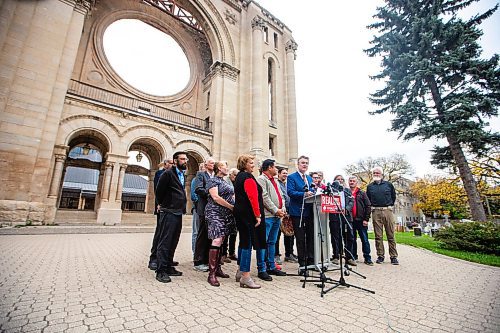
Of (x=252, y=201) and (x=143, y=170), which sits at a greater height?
(x=143, y=170)

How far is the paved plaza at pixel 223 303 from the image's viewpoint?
205 centimetres

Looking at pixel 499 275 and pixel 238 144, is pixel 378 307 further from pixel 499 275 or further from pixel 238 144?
pixel 238 144

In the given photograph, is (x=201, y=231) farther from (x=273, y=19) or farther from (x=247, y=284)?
(x=273, y=19)

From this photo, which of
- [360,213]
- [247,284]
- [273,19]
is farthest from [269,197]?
[273,19]

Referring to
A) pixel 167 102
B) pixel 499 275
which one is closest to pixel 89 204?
pixel 167 102

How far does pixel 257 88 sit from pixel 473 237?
49.0 ft

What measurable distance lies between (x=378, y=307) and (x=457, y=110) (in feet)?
42.9

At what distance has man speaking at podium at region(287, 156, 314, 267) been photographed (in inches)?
165

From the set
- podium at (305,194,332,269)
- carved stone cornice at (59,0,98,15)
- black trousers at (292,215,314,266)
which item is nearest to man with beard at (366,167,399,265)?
podium at (305,194,332,269)

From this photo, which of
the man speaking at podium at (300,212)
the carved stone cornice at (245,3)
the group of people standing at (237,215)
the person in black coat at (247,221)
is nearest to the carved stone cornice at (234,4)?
the carved stone cornice at (245,3)

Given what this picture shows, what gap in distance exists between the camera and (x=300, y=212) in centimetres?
430

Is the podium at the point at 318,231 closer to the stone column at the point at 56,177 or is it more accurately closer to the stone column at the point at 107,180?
the stone column at the point at 107,180

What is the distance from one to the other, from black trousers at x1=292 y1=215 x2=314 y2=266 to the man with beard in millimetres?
2206

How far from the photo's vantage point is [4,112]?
28.8ft
